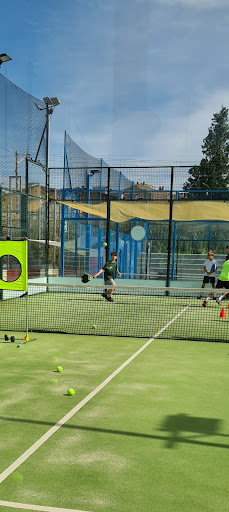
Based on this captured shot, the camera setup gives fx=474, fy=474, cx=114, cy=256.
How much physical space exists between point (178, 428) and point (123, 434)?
1.90 ft

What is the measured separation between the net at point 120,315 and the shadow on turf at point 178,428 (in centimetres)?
412

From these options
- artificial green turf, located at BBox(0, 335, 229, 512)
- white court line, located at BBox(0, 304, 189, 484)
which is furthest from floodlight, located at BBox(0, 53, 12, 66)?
white court line, located at BBox(0, 304, 189, 484)

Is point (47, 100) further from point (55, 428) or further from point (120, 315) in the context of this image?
point (55, 428)

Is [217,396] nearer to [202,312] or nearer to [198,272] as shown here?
[202,312]

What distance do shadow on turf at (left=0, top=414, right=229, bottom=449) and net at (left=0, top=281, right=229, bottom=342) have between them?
13.5 feet

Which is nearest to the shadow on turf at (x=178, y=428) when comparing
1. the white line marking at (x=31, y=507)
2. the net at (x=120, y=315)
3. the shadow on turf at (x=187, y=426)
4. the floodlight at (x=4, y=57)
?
the shadow on turf at (x=187, y=426)

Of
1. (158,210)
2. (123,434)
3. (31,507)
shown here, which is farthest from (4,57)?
(31,507)

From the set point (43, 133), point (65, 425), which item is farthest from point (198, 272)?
point (65, 425)

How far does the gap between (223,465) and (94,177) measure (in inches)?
641

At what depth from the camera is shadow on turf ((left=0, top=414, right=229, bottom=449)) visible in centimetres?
436

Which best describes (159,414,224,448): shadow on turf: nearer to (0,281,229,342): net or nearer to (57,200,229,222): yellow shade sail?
(0,281,229,342): net

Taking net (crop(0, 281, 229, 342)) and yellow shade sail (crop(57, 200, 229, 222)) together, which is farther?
yellow shade sail (crop(57, 200, 229, 222))

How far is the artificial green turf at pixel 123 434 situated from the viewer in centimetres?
337

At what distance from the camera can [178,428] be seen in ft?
15.3
